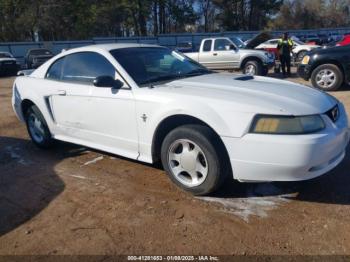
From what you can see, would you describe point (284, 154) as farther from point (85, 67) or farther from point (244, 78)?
point (85, 67)

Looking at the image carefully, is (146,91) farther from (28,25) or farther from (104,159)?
(28,25)

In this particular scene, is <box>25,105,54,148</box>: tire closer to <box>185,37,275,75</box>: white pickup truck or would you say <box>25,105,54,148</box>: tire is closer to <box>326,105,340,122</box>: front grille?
<box>326,105,340,122</box>: front grille

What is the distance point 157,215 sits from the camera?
3.57 meters

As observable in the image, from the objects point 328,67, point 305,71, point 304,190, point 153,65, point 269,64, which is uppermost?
point 153,65

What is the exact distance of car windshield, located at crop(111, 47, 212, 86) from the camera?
4.38 meters

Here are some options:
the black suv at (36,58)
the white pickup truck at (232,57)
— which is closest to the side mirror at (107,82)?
the white pickup truck at (232,57)

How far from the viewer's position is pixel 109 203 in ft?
12.7

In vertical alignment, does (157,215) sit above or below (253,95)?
below

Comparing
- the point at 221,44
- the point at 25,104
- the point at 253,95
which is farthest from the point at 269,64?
the point at 253,95

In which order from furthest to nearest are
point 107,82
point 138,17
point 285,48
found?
point 138,17, point 285,48, point 107,82

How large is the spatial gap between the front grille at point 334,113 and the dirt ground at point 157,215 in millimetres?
751

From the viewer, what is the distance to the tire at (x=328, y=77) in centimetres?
987

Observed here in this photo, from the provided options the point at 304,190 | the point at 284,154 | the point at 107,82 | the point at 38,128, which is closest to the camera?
the point at 284,154

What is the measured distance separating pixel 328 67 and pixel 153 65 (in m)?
6.89
